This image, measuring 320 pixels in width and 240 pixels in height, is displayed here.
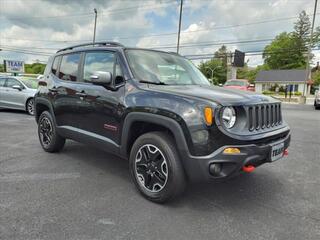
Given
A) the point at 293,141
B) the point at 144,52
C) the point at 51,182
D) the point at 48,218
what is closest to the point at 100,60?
the point at 144,52

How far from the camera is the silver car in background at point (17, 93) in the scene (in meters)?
10.6

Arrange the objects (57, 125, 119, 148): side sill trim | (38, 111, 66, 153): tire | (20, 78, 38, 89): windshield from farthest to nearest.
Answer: (20, 78, 38, 89): windshield < (38, 111, 66, 153): tire < (57, 125, 119, 148): side sill trim

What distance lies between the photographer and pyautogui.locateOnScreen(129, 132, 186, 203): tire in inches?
115

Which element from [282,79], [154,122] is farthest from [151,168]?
[282,79]

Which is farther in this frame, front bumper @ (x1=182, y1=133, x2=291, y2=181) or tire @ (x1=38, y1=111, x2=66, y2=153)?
tire @ (x1=38, y1=111, x2=66, y2=153)

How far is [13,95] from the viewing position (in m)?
10.9

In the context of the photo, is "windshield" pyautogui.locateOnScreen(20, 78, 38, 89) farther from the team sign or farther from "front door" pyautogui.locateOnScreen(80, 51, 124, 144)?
the team sign

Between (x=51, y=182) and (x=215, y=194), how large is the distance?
2.20 m

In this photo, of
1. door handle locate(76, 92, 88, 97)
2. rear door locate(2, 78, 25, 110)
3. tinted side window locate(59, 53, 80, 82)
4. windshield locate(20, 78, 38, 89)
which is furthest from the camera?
windshield locate(20, 78, 38, 89)

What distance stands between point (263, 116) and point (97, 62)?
241cm

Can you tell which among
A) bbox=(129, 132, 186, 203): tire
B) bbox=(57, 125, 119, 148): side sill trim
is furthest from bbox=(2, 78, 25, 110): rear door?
bbox=(129, 132, 186, 203): tire

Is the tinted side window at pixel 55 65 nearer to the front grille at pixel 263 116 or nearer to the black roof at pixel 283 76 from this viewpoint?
the front grille at pixel 263 116

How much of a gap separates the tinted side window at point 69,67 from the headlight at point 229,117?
2.57m

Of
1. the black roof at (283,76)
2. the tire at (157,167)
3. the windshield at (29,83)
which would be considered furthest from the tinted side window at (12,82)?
the black roof at (283,76)
